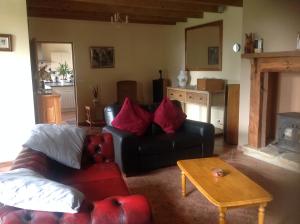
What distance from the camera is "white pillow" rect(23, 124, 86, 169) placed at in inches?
89.2

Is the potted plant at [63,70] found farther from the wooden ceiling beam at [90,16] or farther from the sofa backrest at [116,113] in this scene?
the sofa backrest at [116,113]

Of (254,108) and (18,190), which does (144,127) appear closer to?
(254,108)

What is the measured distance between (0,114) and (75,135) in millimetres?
1684

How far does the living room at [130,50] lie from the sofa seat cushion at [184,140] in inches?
42.7

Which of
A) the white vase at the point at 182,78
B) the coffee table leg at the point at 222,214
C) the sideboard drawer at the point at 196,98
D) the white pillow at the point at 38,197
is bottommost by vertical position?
the coffee table leg at the point at 222,214

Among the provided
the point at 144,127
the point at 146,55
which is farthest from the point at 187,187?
the point at 146,55

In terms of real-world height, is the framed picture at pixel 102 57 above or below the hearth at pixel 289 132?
above

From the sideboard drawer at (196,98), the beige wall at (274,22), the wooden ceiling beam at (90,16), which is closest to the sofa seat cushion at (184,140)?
the sideboard drawer at (196,98)

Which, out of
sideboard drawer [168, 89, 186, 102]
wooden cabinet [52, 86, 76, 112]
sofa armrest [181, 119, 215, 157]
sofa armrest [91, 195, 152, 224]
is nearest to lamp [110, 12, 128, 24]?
sideboard drawer [168, 89, 186, 102]

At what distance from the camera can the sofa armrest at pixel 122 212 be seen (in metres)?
1.28

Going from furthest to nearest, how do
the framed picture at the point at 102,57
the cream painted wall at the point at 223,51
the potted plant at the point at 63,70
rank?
the potted plant at the point at 63,70 < the framed picture at the point at 102,57 < the cream painted wall at the point at 223,51

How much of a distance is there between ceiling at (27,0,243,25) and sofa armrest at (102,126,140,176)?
240 cm

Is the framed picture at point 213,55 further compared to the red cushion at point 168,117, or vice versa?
the framed picture at point 213,55

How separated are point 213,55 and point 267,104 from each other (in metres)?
1.79
